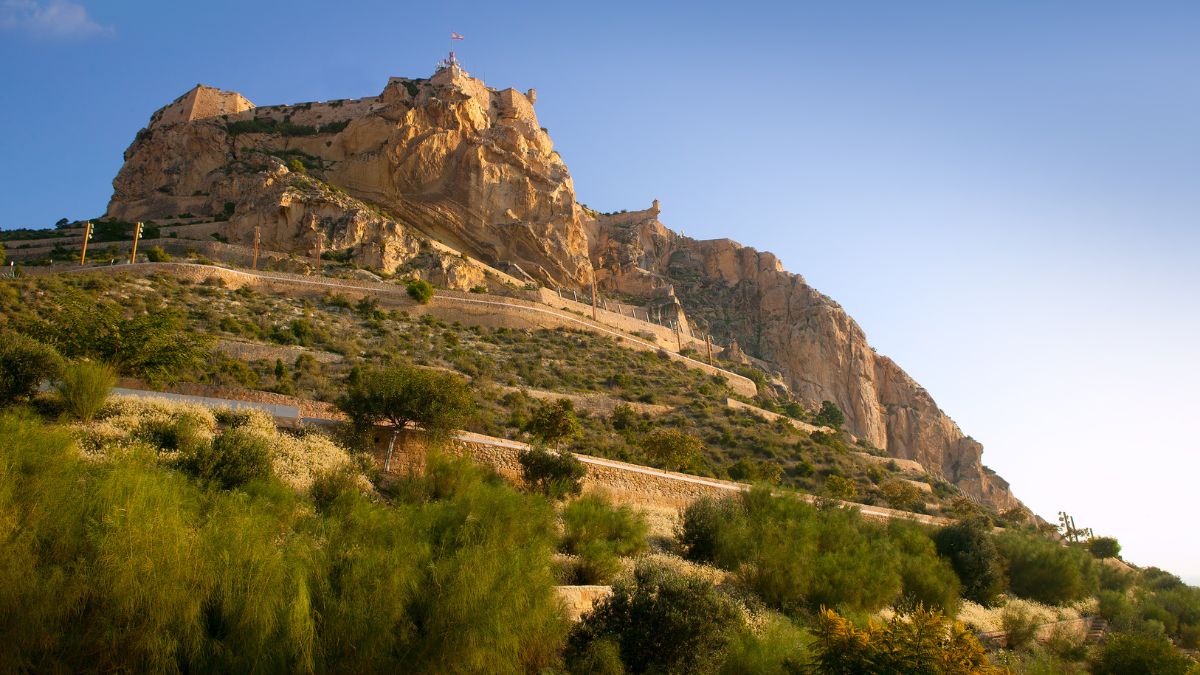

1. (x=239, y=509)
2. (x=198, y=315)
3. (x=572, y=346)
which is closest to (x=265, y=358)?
(x=198, y=315)

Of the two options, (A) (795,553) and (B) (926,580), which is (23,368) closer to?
(A) (795,553)

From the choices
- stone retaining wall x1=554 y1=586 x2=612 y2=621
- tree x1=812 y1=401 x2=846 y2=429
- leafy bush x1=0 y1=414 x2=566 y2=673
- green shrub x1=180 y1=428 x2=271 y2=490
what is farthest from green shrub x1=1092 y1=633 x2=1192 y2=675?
tree x1=812 y1=401 x2=846 y2=429

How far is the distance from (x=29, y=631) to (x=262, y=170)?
5071cm

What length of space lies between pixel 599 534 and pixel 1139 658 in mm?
9185

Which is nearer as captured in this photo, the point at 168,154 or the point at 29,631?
the point at 29,631

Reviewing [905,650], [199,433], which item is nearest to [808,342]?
[199,433]

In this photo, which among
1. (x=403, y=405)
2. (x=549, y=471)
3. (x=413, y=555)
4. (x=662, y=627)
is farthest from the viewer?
(x=549, y=471)

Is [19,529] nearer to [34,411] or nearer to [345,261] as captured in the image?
[34,411]

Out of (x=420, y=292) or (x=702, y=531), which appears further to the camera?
(x=420, y=292)

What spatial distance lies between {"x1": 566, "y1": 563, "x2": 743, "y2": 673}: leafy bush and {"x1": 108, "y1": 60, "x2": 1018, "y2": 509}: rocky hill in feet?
118

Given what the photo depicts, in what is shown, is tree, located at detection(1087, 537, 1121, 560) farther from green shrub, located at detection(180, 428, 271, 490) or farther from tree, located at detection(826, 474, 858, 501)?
green shrub, located at detection(180, 428, 271, 490)

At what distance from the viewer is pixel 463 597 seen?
7.57 metres

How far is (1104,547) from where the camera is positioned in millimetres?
33875

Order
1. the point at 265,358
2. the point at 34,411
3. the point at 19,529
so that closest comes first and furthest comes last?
the point at 19,529
the point at 34,411
the point at 265,358
